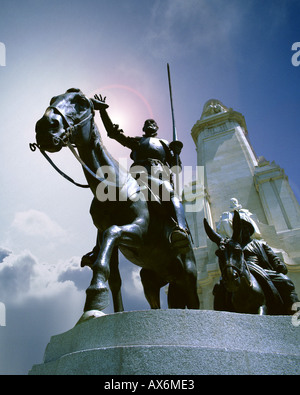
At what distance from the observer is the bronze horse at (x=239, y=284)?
15.9 feet

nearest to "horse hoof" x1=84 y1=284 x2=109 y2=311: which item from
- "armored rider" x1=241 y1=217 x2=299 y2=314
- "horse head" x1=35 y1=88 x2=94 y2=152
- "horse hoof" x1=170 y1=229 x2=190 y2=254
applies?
"horse hoof" x1=170 y1=229 x2=190 y2=254

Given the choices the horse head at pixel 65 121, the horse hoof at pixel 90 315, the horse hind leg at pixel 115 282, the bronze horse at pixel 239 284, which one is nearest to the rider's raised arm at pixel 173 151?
the bronze horse at pixel 239 284

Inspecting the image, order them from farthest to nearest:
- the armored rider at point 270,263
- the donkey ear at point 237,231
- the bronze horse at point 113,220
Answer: the armored rider at point 270,263 < the donkey ear at point 237,231 < the bronze horse at point 113,220

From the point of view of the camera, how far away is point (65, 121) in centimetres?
391

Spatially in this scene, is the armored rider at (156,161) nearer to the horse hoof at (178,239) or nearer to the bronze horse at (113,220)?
Result: the horse hoof at (178,239)

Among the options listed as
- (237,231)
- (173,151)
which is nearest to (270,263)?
(237,231)

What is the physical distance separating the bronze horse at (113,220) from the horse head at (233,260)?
0.55 meters

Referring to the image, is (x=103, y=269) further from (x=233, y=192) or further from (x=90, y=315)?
(x=233, y=192)

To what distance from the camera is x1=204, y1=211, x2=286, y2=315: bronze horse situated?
15.9 ft

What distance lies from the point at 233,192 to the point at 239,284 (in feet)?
38.1

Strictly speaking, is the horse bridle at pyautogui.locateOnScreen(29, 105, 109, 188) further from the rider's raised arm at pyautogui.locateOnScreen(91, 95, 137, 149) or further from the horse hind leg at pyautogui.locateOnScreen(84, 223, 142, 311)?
the horse hind leg at pyautogui.locateOnScreen(84, 223, 142, 311)

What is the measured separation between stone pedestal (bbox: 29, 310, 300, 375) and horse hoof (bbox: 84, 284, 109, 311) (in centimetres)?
25
